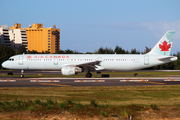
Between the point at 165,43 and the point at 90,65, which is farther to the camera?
the point at 165,43

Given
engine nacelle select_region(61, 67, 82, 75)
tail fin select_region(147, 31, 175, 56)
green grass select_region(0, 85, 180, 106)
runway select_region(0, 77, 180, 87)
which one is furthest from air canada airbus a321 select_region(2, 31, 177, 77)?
green grass select_region(0, 85, 180, 106)

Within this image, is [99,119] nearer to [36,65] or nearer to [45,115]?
[45,115]

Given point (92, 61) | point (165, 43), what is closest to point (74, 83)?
point (92, 61)

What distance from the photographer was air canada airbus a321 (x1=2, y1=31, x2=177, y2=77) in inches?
1647

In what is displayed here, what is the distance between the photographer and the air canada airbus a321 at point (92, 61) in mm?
41844

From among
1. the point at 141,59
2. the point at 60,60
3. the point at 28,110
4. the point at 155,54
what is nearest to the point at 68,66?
the point at 60,60

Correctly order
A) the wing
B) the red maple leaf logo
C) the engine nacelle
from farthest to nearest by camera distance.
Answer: the red maple leaf logo, the wing, the engine nacelle

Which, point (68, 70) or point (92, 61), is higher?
point (92, 61)

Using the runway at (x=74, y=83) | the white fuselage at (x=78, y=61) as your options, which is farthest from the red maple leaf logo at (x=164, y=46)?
the runway at (x=74, y=83)

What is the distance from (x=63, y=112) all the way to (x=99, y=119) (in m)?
2.21

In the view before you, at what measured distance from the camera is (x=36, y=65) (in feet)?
138

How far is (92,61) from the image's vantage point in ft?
135

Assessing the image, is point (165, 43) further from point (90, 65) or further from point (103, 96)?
point (103, 96)

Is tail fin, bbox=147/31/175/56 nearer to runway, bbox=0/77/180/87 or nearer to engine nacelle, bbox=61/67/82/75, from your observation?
runway, bbox=0/77/180/87
